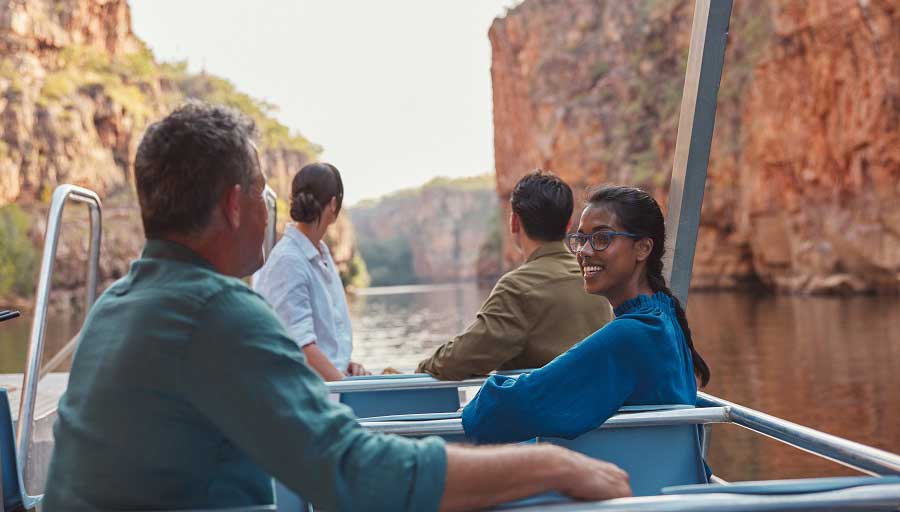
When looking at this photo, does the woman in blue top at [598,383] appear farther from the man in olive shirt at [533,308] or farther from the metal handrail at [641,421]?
the man in olive shirt at [533,308]

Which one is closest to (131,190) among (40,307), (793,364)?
(793,364)

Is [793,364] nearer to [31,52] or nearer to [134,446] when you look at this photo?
[134,446]

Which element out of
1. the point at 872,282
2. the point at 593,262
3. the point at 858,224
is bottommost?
the point at 872,282

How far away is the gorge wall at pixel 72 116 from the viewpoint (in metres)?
36.8

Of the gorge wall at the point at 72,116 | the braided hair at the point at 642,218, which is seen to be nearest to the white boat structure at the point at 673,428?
the braided hair at the point at 642,218

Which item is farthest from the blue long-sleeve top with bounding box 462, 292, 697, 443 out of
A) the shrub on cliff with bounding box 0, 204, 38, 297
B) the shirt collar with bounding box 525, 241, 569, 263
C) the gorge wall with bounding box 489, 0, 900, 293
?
the shrub on cliff with bounding box 0, 204, 38, 297

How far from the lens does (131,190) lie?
43.6m

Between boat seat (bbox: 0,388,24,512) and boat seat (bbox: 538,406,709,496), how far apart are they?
117cm

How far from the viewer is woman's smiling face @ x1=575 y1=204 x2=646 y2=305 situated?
6.52ft

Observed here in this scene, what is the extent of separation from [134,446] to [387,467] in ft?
1.01

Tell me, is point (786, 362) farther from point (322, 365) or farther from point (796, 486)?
point (796, 486)

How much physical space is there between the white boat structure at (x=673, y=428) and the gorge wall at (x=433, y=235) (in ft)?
344

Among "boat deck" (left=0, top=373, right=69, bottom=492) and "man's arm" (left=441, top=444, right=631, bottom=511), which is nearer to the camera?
"man's arm" (left=441, top=444, right=631, bottom=511)

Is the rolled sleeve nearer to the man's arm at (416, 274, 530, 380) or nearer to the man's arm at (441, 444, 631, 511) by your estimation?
the man's arm at (441, 444, 631, 511)
